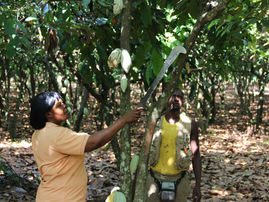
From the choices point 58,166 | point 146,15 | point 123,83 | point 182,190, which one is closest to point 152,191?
point 182,190

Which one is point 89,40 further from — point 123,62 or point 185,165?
point 185,165

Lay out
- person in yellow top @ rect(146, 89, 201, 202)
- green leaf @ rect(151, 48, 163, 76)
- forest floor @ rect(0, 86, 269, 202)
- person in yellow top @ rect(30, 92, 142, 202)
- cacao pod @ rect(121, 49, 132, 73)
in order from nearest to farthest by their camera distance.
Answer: cacao pod @ rect(121, 49, 132, 73), green leaf @ rect(151, 48, 163, 76), person in yellow top @ rect(30, 92, 142, 202), person in yellow top @ rect(146, 89, 201, 202), forest floor @ rect(0, 86, 269, 202)

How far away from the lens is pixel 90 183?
4.68 meters

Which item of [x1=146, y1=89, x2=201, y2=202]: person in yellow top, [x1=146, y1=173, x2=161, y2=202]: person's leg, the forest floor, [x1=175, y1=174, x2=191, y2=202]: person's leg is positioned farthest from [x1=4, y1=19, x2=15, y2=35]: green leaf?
the forest floor

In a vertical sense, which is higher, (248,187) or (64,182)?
(64,182)

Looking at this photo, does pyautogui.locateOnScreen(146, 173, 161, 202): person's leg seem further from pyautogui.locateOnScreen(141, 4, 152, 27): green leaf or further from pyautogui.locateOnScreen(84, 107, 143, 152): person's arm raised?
pyautogui.locateOnScreen(141, 4, 152, 27): green leaf

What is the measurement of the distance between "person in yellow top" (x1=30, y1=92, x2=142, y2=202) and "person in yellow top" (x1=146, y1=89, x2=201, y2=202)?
0.79 meters

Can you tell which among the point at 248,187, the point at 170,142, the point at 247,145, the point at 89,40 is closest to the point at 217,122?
the point at 247,145

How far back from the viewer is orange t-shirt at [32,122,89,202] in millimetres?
1741

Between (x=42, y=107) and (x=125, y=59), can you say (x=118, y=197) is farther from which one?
(x=42, y=107)

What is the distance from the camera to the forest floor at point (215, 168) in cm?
419

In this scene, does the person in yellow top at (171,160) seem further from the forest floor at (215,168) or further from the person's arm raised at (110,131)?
the forest floor at (215,168)

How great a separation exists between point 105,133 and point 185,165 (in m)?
1.06

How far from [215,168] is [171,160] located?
10.6ft
